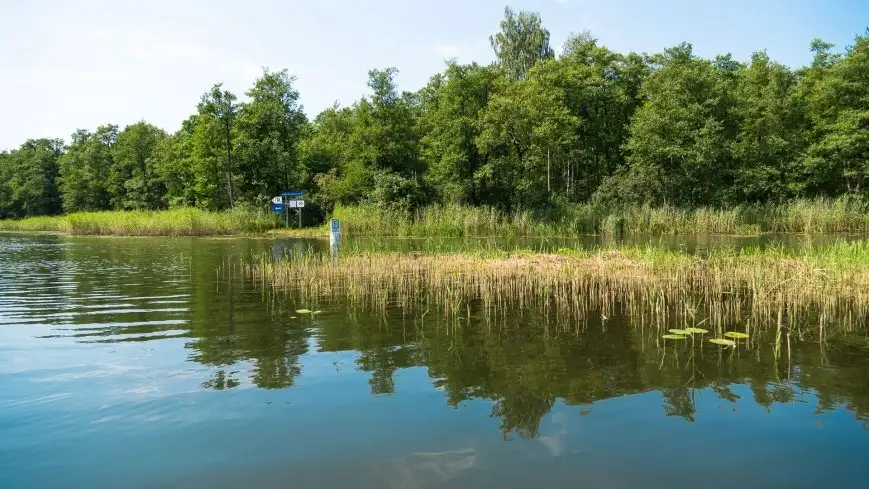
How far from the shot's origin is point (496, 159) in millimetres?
36312

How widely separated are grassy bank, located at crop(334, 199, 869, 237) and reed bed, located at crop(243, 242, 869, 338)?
54.5ft

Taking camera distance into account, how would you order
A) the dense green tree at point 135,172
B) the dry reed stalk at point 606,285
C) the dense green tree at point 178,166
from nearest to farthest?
1. the dry reed stalk at point 606,285
2. the dense green tree at point 178,166
3. the dense green tree at point 135,172

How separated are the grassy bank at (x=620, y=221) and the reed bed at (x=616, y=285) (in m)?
16.6

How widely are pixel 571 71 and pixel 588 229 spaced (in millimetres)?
14953

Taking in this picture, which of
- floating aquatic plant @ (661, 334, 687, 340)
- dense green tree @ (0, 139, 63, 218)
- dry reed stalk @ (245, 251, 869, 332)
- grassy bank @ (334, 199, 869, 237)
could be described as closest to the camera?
floating aquatic plant @ (661, 334, 687, 340)

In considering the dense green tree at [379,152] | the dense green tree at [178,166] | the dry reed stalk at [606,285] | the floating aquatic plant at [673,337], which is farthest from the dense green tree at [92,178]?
the floating aquatic plant at [673,337]

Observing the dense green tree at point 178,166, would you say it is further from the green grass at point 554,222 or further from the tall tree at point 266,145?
the green grass at point 554,222

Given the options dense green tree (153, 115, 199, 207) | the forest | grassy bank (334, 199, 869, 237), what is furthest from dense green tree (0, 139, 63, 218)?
grassy bank (334, 199, 869, 237)

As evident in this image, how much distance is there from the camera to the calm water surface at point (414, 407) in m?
3.96

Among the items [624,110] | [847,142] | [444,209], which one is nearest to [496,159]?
[444,209]

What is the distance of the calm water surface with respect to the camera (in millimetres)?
3961

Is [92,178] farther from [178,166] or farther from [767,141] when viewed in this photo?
[767,141]

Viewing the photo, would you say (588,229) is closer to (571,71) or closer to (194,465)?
(571,71)

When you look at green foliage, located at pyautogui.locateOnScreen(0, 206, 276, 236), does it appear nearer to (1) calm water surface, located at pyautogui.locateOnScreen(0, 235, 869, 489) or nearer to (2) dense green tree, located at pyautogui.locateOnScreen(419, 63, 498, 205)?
(2) dense green tree, located at pyautogui.locateOnScreen(419, 63, 498, 205)
